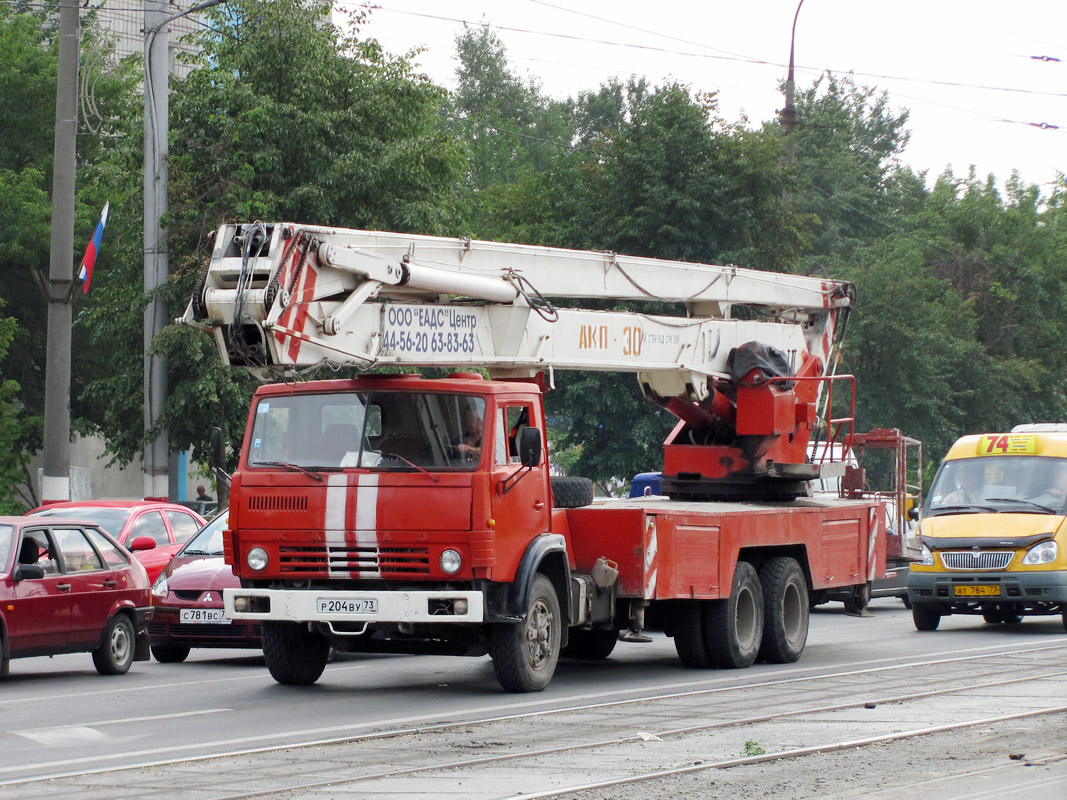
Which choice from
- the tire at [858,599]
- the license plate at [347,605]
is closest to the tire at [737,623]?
the tire at [858,599]

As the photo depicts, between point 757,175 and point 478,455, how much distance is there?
23889 mm

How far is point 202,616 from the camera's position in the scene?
1502 cm

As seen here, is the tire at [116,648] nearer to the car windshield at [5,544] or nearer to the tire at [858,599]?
the car windshield at [5,544]

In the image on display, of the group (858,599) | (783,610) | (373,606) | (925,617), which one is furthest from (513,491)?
(925,617)

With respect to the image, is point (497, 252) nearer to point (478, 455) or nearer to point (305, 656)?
point (478, 455)

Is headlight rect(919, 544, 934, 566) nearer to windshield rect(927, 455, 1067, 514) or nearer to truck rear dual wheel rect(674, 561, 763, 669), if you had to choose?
windshield rect(927, 455, 1067, 514)

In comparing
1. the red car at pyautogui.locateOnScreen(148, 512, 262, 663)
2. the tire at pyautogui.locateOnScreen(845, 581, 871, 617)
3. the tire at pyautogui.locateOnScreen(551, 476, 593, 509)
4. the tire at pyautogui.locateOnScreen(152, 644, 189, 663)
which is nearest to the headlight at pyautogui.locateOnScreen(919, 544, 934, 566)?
the tire at pyautogui.locateOnScreen(845, 581, 871, 617)

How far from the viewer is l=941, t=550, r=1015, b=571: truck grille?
59.6 feet

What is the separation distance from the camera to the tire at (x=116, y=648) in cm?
1398

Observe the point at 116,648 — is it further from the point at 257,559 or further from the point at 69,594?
the point at 257,559

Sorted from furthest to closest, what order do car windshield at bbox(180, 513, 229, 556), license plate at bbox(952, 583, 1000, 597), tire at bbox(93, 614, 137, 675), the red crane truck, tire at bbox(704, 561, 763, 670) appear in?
1. license plate at bbox(952, 583, 1000, 597)
2. car windshield at bbox(180, 513, 229, 556)
3. tire at bbox(93, 614, 137, 675)
4. tire at bbox(704, 561, 763, 670)
5. the red crane truck

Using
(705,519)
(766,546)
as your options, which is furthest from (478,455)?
(766,546)

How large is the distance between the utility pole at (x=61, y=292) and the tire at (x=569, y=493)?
9726 mm

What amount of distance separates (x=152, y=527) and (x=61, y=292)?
3.55 meters
